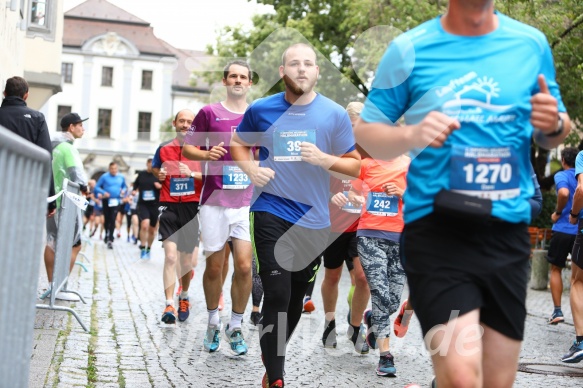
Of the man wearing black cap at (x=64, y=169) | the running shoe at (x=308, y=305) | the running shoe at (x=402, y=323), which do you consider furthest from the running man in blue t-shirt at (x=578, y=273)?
the man wearing black cap at (x=64, y=169)

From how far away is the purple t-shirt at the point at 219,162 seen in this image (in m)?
8.59

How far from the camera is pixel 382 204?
325 inches

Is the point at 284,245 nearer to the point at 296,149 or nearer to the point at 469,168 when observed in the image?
the point at 296,149

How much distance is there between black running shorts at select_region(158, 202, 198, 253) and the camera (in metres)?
10.8

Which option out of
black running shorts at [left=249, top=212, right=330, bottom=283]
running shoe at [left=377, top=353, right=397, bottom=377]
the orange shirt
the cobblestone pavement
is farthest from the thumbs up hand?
the orange shirt

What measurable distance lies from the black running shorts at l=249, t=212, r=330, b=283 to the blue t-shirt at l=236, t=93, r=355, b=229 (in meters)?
0.05

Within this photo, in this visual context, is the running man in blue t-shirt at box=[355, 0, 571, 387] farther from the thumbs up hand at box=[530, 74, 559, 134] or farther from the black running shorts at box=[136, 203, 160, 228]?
the black running shorts at box=[136, 203, 160, 228]

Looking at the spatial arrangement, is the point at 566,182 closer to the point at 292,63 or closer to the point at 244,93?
the point at 244,93

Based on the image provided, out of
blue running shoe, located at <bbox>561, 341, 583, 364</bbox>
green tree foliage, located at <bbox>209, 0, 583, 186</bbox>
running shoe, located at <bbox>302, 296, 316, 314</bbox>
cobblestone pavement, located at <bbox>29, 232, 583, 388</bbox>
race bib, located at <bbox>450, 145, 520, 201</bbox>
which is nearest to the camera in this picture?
race bib, located at <bbox>450, 145, 520, 201</bbox>

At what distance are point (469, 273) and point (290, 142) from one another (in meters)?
3.10

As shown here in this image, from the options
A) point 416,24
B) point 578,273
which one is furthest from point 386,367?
point 416,24

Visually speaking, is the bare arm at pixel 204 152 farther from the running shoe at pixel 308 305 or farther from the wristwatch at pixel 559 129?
the wristwatch at pixel 559 129

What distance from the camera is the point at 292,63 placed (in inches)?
265

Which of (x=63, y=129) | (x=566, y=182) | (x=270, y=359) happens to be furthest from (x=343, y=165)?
(x=63, y=129)
